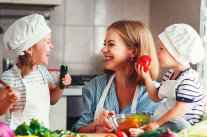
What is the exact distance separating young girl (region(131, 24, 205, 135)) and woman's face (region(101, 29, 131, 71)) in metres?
0.31

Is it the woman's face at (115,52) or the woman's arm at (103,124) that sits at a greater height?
the woman's face at (115,52)

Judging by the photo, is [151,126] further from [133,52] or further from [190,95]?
[133,52]

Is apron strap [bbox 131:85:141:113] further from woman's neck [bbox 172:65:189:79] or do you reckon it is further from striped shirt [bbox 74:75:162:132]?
woman's neck [bbox 172:65:189:79]

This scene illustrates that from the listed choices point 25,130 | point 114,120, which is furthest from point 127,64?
point 25,130

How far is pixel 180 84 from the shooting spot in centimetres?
135

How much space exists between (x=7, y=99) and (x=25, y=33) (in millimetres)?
350

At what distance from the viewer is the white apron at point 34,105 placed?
5.49ft

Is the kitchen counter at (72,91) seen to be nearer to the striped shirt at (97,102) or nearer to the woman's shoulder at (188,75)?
the striped shirt at (97,102)

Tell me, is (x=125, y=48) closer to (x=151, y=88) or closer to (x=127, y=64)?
(x=127, y=64)

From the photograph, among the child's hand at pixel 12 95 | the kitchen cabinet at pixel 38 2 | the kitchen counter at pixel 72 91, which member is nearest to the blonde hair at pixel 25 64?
the child's hand at pixel 12 95

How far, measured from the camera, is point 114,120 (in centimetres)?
141

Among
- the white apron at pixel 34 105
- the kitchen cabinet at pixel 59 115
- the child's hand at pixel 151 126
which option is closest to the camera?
the child's hand at pixel 151 126

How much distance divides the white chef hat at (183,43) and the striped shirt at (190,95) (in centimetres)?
6

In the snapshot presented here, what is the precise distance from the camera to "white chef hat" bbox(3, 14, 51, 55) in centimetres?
169
